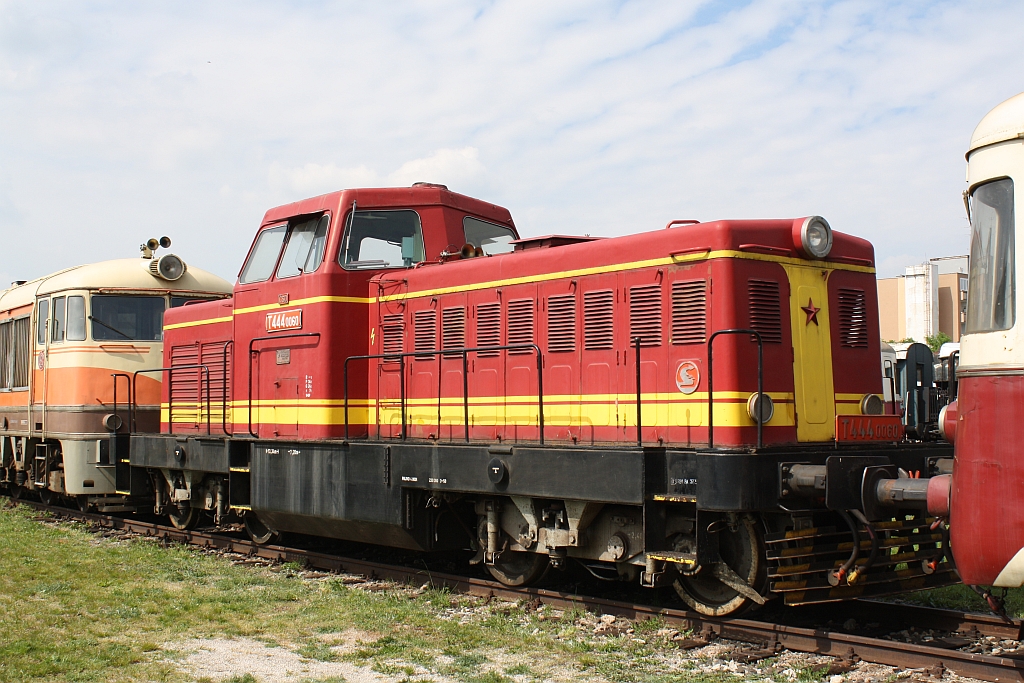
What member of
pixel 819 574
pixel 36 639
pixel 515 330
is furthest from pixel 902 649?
pixel 36 639

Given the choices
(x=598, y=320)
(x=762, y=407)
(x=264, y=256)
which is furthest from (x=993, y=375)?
(x=264, y=256)

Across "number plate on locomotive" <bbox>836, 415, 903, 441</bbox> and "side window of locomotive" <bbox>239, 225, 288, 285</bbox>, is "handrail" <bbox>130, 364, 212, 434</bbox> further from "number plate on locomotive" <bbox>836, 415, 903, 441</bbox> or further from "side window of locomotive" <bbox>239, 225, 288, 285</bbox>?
"number plate on locomotive" <bbox>836, 415, 903, 441</bbox>

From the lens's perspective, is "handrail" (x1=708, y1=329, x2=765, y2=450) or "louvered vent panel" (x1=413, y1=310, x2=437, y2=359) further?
"louvered vent panel" (x1=413, y1=310, x2=437, y2=359)

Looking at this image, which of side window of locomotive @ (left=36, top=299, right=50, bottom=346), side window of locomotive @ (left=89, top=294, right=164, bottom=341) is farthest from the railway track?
side window of locomotive @ (left=36, top=299, right=50, bottom=346)

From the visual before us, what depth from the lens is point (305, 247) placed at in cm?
959

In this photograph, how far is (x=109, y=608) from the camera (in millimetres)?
7691

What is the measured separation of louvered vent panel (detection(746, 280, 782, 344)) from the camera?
6.84 meters

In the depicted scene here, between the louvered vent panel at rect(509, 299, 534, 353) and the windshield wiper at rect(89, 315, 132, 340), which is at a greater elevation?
the windshield wiper at rect(89, 315, 132, 340)

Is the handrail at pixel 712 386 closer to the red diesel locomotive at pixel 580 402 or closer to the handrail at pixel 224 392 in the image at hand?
the red diesel locomotive at pixel 580 402

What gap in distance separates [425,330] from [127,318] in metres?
6.42

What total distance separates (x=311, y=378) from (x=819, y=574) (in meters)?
4.96

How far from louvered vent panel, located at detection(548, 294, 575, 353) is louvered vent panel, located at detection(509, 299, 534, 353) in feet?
0.65

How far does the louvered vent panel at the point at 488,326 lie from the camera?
8.26 meters

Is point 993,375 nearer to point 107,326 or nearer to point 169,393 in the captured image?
point 169,393
